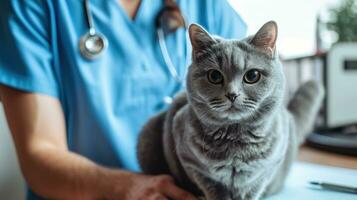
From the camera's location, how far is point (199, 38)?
533mm

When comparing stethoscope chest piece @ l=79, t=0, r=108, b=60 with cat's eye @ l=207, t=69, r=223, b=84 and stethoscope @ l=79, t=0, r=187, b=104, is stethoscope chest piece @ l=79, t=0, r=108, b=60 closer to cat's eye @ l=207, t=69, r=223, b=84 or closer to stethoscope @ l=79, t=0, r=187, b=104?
stethoscope @ l=79, t=0, r=187, b=104

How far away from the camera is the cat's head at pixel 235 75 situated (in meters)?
0.51

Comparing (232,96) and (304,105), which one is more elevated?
(232,96)

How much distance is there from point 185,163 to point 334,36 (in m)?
0.72

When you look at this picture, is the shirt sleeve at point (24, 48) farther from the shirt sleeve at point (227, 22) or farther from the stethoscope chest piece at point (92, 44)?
the shirt sleeve at point (227, 22)

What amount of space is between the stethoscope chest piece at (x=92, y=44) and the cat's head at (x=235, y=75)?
30cm

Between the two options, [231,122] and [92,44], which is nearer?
[231,122]

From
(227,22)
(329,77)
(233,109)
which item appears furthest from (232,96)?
(329,77)

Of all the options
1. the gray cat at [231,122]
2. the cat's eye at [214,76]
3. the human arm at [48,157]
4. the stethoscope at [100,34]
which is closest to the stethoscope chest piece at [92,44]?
the stethoscope at [100,34]

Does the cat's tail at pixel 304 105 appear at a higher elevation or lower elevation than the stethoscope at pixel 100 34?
lower

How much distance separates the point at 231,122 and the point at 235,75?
0.07 metres

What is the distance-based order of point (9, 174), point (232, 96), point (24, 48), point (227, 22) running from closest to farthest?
point (232, 96), point (227, 22), point (24, 48), point (9, 174)

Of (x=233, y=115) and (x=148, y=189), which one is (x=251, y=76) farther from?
(x=148, y=189)

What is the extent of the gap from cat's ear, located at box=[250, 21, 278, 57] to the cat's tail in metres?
0.33
